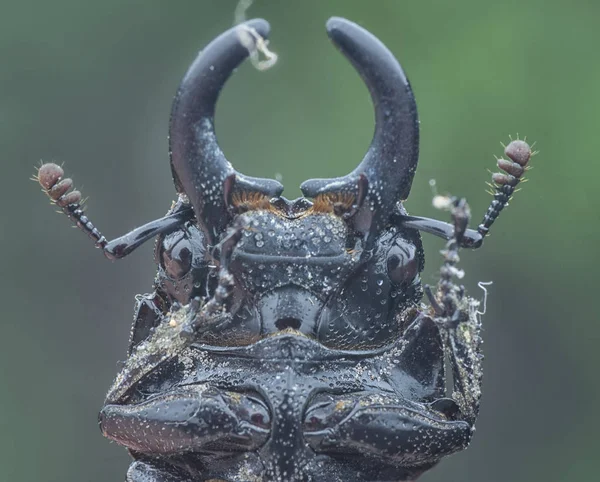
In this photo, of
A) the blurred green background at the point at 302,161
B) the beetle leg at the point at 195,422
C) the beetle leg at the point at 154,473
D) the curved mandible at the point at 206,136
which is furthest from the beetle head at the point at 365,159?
the blurred green background at the point at 302,161

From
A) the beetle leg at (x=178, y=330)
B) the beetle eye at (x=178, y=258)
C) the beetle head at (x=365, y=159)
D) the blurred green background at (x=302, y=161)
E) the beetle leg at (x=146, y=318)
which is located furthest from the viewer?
the blurred green background at (x=302, y=161)

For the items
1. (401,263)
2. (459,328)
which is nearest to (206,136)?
(401,263)

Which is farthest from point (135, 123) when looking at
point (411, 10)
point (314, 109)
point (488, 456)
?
point (488, 456)

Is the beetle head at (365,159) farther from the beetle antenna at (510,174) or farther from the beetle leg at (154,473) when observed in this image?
the beetle leg at (154,473)

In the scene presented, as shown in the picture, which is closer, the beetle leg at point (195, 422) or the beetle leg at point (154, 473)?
the beetle leg at point (195, 422)

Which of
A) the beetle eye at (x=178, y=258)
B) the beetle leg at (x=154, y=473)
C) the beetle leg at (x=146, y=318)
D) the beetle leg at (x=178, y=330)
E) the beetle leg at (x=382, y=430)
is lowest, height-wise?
the beetle leg at (x=154, y=473)

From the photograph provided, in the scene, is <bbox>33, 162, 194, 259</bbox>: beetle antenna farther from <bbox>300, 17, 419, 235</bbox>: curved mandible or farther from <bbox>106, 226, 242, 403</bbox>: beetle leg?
<bbox>300, 17, 419, 235</bbox>: curved mandible

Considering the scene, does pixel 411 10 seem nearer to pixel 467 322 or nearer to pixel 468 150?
→ pixel 468 150
